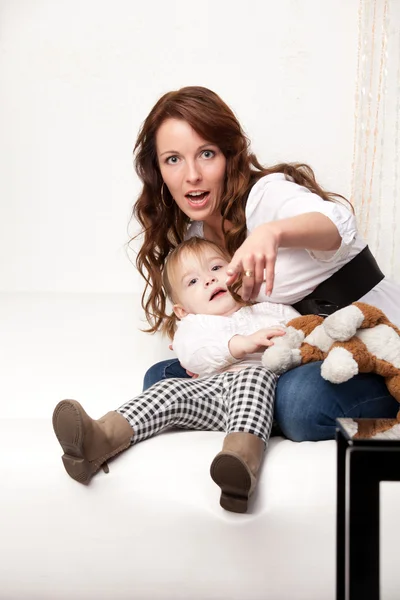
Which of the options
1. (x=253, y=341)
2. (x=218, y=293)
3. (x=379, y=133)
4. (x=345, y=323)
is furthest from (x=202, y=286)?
(x=379, y=133)

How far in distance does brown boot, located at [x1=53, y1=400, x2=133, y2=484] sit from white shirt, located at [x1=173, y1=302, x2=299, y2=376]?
1.10 feet

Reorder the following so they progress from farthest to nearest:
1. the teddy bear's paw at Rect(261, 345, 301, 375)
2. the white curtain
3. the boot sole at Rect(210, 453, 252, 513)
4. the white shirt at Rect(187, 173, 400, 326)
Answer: the white curtain, the white shirt at Rect(187, 173, 400, 326), the teddy bear's paw at Rect(261, 345, 301, 375), the boot sole at Rect(210, 453, 252, 513)

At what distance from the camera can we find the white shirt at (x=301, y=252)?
1.61 meters

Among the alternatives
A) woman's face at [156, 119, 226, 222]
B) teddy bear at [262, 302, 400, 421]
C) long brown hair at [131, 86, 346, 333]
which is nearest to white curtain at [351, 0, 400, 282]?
long brown hair at [131, 86, 346, 333]

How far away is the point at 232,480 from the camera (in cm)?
118

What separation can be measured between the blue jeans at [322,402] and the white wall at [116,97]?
1399mm

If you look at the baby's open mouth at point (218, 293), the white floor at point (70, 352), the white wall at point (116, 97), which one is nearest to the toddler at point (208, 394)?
the baby's open mouth at point (218, 293)

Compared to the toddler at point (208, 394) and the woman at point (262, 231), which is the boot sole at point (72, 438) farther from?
the woman at point (262, 231)

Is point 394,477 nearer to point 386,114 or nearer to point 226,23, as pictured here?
point 386,114

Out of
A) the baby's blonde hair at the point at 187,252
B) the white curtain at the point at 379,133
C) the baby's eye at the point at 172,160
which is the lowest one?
the baby's blonde hair at the point at 187,252

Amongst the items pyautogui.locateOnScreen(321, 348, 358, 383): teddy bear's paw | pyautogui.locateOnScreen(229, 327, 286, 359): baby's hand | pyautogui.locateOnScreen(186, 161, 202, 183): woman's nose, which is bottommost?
pyautogui.locateOnScreen(321, 348, 358, 383): teddy bear's paw

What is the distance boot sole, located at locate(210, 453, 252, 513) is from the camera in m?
1.17

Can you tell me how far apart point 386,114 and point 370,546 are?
207 centimetres

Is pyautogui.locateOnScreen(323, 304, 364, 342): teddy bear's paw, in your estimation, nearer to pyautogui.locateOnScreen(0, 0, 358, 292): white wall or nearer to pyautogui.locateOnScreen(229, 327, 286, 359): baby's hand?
pyautogui.locateOnScreen(229, 327, 286, 359): baby's hand
